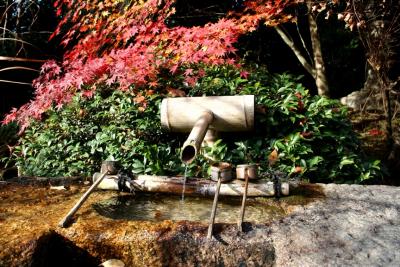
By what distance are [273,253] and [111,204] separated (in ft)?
5.12

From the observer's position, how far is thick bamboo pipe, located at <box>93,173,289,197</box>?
125 inches

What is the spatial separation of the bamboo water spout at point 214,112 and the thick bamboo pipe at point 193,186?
0.79 m

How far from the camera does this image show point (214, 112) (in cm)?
401

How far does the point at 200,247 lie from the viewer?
2.26m

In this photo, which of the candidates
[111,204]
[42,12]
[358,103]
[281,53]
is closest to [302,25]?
[281,53]

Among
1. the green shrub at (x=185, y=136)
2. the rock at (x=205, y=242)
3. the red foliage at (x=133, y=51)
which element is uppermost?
the red foliage at (x=133, y=51)

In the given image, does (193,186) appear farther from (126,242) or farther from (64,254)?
(64,254)

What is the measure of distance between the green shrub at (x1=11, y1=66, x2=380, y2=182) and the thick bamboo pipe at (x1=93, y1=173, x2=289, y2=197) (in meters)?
0.47

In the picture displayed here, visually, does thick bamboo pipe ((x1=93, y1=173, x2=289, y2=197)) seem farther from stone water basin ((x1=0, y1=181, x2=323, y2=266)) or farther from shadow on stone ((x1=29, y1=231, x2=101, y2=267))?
shadow on stone ((x1=29, y1=231, x2=101, y2=267))

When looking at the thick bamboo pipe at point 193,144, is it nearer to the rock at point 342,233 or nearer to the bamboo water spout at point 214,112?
the bamboo water spout at point 214,112

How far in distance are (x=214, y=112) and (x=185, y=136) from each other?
0.78m

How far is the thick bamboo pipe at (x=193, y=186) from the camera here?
3.19 metres

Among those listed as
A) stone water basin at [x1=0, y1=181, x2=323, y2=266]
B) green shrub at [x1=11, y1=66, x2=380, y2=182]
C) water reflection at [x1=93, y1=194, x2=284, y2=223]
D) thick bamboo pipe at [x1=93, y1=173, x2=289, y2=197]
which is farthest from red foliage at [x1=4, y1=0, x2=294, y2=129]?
stone water basin at [x1=0, y1=181, x2=323, y2=266]

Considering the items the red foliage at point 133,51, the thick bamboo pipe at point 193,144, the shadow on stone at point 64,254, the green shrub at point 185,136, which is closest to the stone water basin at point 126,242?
the shadow on stone at point 64,254
